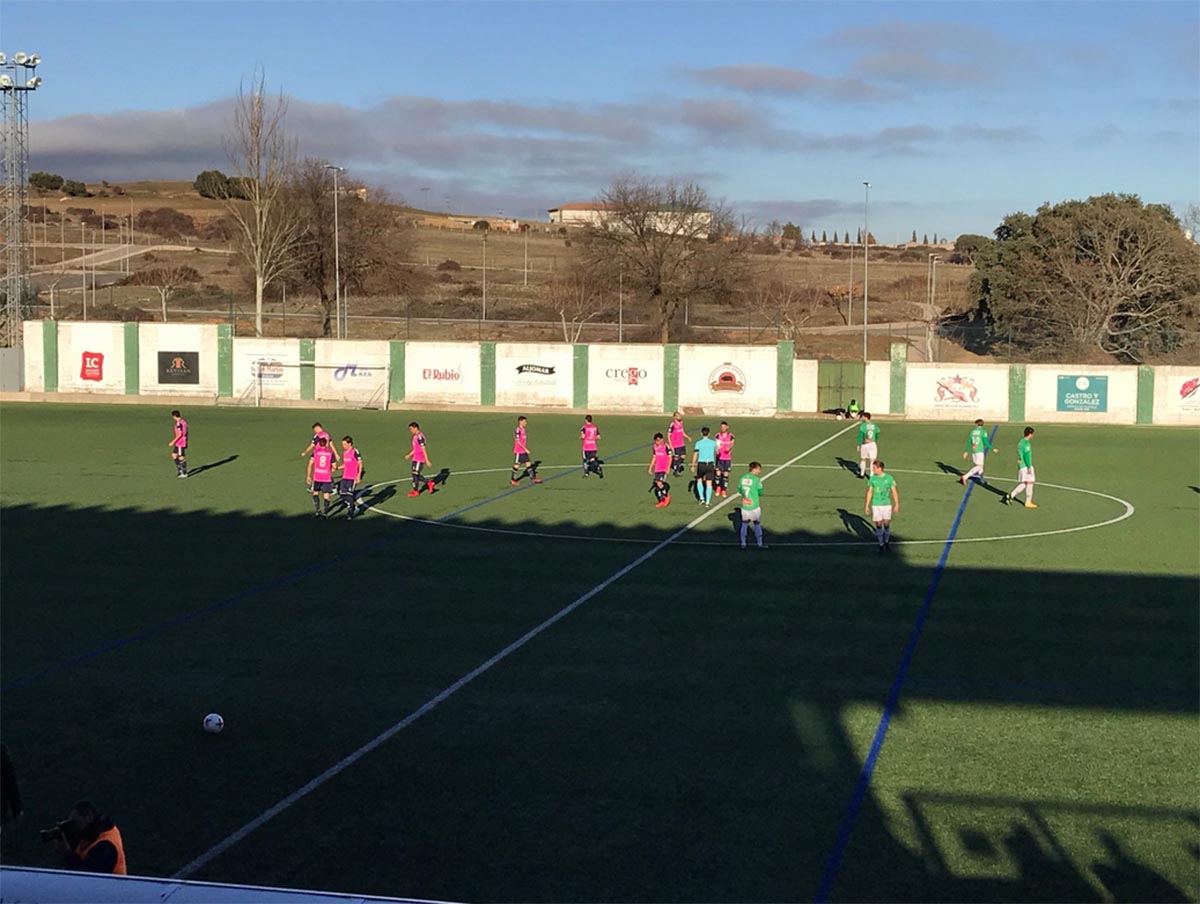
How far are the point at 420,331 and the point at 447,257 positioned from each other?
58.6m

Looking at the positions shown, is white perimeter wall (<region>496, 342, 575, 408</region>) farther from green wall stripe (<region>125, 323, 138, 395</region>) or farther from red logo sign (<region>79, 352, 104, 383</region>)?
red logo sign (<region>79, 352, 104, 383</region>)

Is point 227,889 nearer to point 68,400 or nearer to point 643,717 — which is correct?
point 643,717

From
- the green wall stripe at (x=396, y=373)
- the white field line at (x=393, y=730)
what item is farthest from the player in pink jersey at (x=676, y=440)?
the green wall stripe at (x=396, y=373)

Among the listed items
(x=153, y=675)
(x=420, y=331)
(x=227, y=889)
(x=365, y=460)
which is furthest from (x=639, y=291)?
(x=227, y=889)

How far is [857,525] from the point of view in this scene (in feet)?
81.0

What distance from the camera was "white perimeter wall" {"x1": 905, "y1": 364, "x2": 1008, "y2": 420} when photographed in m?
49.5

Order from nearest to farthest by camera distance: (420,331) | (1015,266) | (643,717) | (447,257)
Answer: (643,717) < (1015,266) < (420,331) < (447,257)

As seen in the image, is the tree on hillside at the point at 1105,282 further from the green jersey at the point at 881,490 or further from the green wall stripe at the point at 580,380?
the green jersey at the point at 881,490

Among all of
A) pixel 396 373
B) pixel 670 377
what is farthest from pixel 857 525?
pixel 396 373

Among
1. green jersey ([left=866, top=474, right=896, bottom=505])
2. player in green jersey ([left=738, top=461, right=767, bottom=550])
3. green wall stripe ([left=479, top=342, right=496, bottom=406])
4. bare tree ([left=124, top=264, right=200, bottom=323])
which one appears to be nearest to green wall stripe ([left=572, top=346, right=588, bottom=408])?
green wall stripe ([left=479, top=342, right=496, bottom=406])

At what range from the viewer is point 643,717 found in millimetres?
13008

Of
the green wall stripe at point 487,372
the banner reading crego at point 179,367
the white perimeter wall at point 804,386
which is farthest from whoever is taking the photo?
the banner reading crego at point 179,367

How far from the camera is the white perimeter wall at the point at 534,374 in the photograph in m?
53.1

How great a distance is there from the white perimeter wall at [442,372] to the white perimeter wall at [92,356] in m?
14.1
